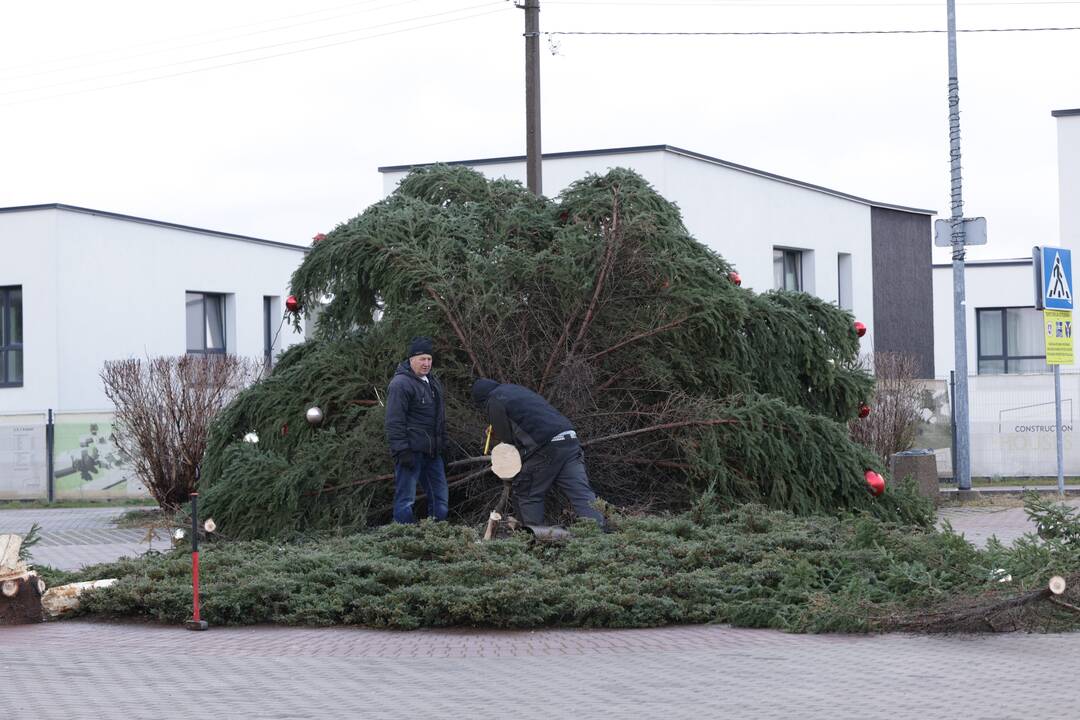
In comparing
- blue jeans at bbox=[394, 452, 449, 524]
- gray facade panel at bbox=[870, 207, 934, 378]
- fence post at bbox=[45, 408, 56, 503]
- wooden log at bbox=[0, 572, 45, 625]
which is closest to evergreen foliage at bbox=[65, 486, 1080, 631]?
wooden log at bbox=[0, 572, 45, 625]

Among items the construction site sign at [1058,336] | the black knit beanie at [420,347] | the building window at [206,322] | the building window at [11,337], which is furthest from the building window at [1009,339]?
the black knit beanie at [420,347]

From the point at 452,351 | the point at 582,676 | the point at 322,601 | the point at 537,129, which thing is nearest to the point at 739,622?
the point at 582,676

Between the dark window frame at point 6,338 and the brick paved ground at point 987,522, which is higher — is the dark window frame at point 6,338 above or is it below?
above

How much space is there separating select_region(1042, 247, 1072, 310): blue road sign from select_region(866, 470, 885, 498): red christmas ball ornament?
6508 mm

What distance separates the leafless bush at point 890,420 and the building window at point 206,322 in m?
18.6

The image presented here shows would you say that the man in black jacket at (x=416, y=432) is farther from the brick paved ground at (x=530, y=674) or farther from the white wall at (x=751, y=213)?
the white wall at (x=751, y=213)

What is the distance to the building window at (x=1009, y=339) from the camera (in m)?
42.4

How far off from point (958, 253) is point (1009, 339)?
22792mm

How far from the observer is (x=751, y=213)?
29438 millimetres

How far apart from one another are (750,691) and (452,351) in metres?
7.28

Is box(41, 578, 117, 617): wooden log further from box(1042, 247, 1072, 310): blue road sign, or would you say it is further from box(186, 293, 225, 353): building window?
box(186, 293, 225, 353): building window

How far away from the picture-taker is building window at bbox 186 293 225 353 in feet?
116

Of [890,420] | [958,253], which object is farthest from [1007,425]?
[958,253]

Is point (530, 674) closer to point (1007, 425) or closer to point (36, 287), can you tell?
point (1007, 425)
